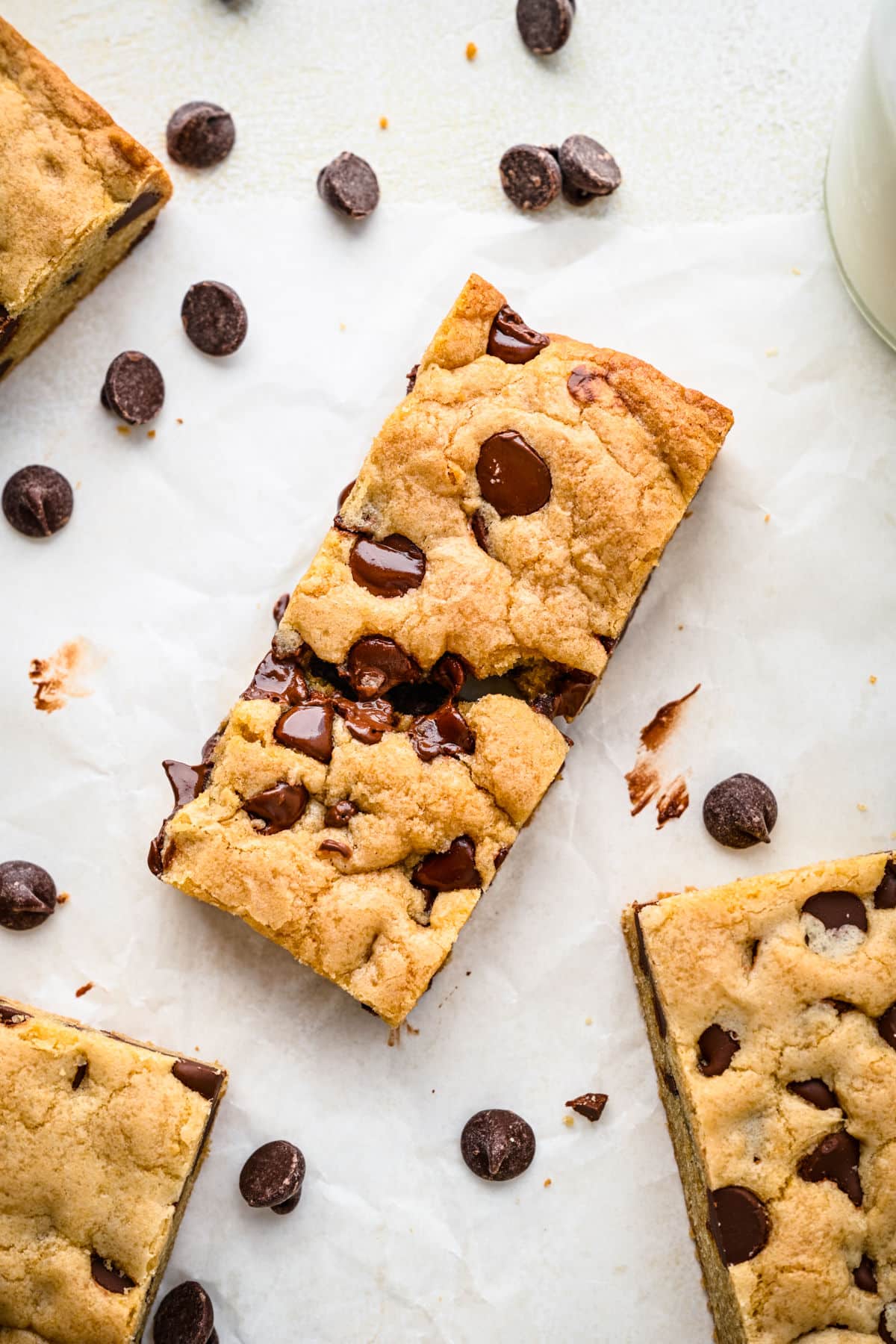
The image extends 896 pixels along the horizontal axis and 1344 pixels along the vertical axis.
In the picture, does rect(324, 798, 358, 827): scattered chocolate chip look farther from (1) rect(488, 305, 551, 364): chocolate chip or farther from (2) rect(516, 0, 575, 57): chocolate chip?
(2) rect(516, 0, 575, 57): chocolate chip

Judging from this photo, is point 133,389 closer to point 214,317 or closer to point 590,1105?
point 214,317

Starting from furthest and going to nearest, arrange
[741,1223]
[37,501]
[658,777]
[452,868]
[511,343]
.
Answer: [658,777] < [37,501] < [511,343] < [452,868] < [741,1223]

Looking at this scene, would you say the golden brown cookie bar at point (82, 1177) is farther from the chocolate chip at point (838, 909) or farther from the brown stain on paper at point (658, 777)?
the chocolate chip at point (838, 909)

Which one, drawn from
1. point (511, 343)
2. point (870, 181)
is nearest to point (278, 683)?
point (511, 343)

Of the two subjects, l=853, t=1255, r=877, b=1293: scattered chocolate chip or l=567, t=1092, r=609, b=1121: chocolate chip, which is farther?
l=567, t=1092, r=609, b=1121: chocolate chip

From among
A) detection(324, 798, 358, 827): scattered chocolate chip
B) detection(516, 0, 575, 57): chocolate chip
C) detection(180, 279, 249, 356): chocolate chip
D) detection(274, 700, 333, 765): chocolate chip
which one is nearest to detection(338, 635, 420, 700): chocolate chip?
detection(274, 700, 333, 765): chocolate chip

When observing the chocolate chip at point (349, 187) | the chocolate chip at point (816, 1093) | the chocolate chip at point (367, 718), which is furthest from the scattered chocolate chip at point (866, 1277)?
the chocolate chip at point (349, 187)

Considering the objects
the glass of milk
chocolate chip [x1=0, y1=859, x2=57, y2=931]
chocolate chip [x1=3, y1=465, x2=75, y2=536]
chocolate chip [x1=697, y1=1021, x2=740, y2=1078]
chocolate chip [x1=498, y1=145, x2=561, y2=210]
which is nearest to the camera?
the glass of milk
